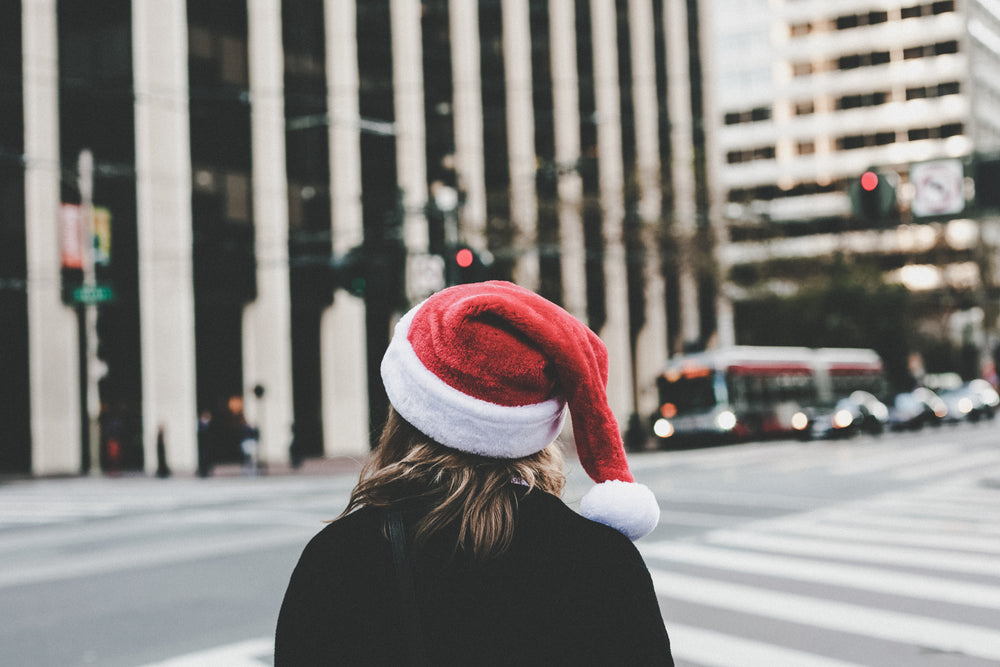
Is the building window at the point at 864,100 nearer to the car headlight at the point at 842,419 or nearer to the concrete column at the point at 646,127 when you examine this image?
the concrete column at the point at 646,127

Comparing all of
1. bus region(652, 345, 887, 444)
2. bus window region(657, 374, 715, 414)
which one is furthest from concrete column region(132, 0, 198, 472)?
bus window region(657, 374, 715, 414)

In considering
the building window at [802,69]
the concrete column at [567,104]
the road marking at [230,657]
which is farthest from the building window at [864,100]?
the road marking at [230,657]

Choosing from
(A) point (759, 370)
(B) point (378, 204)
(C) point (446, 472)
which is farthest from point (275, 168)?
(C) point (446, 472)

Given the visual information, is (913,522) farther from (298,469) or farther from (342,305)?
(342,305)

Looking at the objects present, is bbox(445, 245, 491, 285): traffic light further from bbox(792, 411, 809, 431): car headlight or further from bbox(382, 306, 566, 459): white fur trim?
bbox(792, 411, 809, 431): car headlight

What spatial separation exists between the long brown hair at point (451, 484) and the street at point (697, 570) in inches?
182

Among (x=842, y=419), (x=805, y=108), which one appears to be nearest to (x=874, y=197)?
(x=842, y=419)

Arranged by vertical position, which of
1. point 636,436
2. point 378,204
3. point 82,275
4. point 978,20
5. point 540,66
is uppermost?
point 978,20

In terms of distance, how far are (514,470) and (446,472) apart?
12 cm

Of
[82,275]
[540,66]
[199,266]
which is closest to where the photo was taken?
[82,275]

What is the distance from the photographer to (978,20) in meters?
80.1

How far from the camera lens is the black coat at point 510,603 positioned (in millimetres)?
1680

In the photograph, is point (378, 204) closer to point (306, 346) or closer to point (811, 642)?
point (306, 346)

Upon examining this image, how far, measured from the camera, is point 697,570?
909 centimetres
